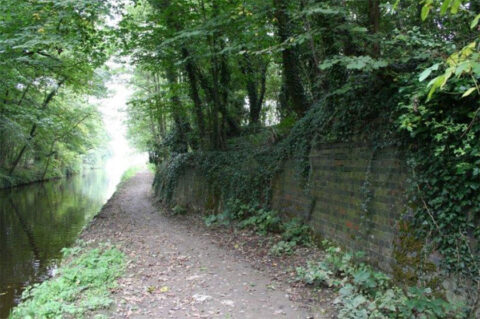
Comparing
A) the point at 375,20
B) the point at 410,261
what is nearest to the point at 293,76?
the point at 375,20

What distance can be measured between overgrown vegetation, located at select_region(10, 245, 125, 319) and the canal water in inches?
59.9

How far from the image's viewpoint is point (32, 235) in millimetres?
13164

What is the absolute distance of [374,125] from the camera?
545cm

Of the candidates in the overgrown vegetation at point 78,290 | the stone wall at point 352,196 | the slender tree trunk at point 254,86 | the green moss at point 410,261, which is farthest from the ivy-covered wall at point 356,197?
the slender tree trunk at point 254,86

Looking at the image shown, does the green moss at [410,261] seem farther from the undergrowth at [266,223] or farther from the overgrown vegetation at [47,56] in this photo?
the overgrown vegetation at [47,56]

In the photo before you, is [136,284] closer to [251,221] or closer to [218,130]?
[251,221]

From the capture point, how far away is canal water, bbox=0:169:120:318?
8.62m

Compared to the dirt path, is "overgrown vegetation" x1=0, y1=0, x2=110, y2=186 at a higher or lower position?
higher

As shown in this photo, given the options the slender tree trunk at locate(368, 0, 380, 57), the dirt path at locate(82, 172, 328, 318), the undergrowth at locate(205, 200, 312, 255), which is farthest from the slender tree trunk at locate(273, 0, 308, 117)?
the dirt path at locate(82, 172, 328, 318)

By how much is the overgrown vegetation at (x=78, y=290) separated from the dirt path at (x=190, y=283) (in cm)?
26

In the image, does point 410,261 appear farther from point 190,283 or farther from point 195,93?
point 195,93

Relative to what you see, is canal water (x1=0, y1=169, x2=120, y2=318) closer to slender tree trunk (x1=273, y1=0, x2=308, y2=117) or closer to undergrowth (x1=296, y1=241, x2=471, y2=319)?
undergrowth (x1=296, y1=241, x2=471, y2=319)

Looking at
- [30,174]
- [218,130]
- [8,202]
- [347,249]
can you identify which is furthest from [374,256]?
[30,174]

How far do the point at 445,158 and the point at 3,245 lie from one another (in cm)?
1279
